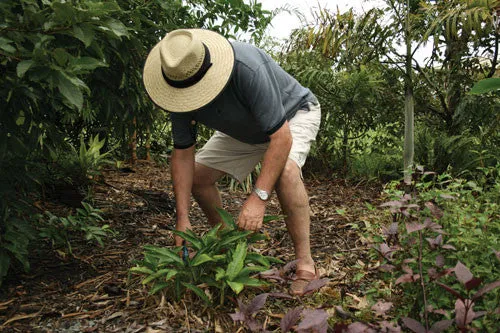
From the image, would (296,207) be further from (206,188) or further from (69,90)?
(69,90)

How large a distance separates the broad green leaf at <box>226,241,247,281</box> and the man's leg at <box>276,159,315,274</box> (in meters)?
0.48

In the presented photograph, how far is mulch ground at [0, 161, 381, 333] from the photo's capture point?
2.29 meters

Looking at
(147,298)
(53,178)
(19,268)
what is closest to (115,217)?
(53,178)

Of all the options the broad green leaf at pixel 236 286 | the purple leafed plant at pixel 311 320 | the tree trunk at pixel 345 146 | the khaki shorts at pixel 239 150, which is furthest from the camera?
the tree trunk at pixel 345 146

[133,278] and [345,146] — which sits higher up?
[345,146]

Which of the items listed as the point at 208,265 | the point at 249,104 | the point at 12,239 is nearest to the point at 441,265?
the point at 208,265

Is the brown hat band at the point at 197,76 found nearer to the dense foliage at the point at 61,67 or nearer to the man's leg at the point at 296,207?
the dense foliage at the point at 61,67

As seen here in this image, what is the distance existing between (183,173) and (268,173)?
56 centimetres

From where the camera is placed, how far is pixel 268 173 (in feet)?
7.91

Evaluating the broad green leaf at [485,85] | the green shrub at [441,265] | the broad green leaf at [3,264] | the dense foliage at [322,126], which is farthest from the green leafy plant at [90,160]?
the broad green leaf at [485,85]

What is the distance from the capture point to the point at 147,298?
240cm

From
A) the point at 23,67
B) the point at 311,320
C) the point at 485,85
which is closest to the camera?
the point at 485,85

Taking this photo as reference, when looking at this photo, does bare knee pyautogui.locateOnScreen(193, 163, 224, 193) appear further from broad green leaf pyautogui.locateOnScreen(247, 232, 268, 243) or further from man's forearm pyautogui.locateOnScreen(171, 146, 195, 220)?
broad green leaf pyautogui.locateOnScreen(247, 232, 268, 243)

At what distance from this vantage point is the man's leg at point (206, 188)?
293cm
